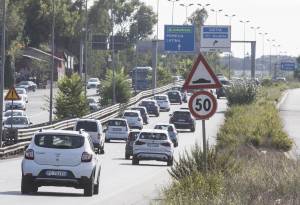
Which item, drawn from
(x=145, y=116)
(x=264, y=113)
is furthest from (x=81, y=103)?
(x=264, y=113)

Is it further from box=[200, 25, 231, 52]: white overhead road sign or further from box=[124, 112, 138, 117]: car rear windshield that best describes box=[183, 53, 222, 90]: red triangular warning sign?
box=[200, 25, 231, 52]: white overhead road sign

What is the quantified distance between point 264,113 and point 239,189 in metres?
42.5

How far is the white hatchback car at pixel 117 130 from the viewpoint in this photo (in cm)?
6378

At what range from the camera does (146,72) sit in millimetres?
123125

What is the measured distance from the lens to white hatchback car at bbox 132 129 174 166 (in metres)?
43.5

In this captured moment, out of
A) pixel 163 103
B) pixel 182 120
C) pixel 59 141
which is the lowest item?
pixel 163 103

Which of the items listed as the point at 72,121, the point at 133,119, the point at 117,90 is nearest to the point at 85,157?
the point at 72,121

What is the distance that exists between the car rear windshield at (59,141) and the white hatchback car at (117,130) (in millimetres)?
38157

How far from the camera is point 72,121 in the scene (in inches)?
2598

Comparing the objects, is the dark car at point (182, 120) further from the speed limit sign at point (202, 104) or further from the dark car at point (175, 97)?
the speed limit sign at point (202, 104)

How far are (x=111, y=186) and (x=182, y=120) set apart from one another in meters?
47.0

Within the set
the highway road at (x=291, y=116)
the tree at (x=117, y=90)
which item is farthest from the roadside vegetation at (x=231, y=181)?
the tree at (x=117, y=90)

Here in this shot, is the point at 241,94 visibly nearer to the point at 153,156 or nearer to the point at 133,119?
the point at 133,119

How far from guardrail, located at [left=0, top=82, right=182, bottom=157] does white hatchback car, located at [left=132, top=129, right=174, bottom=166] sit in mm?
5930
